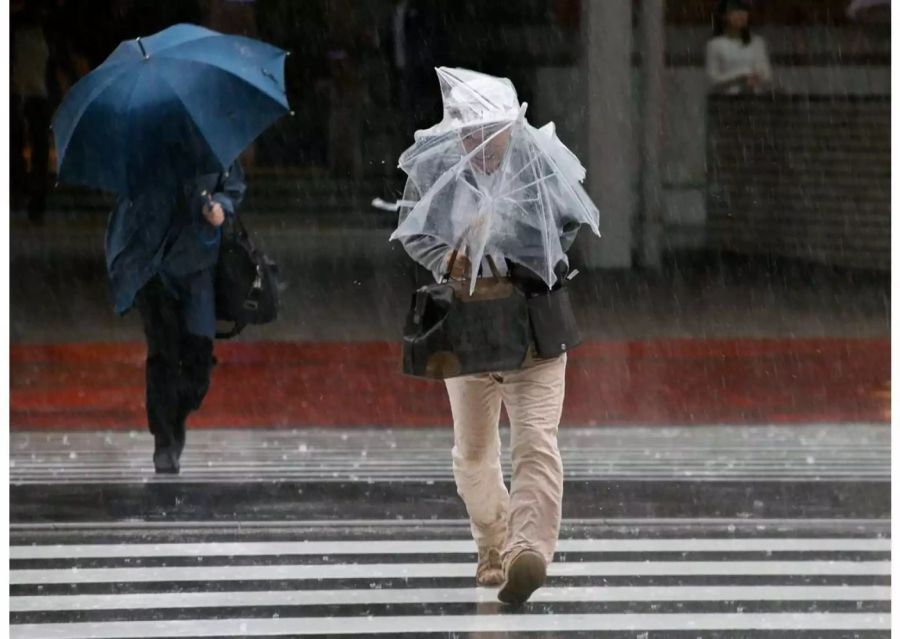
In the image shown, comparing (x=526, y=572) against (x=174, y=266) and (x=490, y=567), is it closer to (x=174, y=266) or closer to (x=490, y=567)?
(x=490, y=567)

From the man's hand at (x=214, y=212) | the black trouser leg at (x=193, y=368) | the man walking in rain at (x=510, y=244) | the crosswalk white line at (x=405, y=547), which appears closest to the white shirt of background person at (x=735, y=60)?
the black trouser leg at (x=193, y=368)

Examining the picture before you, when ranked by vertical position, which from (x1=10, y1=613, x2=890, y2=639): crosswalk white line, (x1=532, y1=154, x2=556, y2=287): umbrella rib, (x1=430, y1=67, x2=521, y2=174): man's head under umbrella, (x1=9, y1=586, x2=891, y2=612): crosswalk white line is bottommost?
(x1=9, y1=586, x2=891, y2=612): crosswalk white line

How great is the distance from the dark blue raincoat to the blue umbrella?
10cm

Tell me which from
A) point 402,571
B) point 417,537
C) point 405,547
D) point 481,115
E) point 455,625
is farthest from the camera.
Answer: point 417,537

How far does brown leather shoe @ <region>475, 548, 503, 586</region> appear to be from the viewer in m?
6.74

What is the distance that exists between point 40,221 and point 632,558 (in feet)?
50.6

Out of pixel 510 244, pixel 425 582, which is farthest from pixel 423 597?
pixel 510 244

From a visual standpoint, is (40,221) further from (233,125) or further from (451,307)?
(451,307)

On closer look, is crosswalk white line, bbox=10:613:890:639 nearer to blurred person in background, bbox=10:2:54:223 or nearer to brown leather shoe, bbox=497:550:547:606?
brown leather shoe, bbox=497:550:547:606

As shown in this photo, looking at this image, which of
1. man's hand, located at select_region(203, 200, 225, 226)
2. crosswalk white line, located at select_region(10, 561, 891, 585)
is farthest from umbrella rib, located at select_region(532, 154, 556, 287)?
man's hand, located at select_region(203, 200, 225, 226)

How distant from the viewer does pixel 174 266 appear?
340 inches

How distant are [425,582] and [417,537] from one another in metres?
0.85

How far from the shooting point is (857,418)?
Answer: 11031 millimetres

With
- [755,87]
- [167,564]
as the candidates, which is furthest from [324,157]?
[167,564]
